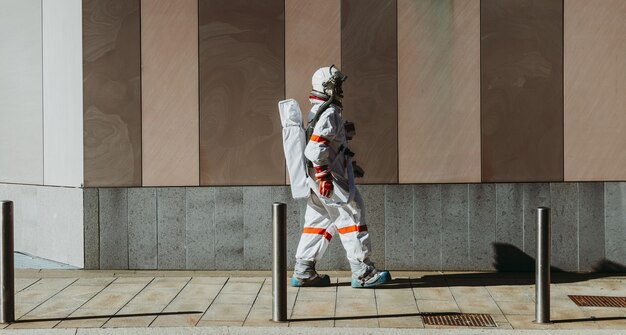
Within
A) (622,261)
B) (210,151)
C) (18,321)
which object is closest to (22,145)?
(210,151)

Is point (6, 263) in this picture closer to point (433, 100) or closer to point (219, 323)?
point (219, 323)

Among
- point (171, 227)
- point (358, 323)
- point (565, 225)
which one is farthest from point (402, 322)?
point (171, 227)

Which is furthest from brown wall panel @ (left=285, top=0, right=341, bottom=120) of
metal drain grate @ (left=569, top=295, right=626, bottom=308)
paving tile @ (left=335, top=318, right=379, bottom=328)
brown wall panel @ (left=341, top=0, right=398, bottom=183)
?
metal drain grate @ (left=569, top=295, right=626, bottom=308)

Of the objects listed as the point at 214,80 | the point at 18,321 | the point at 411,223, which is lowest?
the point at 18,321

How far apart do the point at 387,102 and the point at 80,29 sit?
336 centimetres

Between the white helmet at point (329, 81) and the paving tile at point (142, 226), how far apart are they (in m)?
2.37

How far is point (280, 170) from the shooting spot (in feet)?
32.8

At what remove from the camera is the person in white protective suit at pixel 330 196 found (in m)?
8.60

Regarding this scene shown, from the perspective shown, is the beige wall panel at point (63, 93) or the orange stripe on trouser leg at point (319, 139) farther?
the beige wall panel at point (63, 93)

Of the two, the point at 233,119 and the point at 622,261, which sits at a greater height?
the point at 233,119

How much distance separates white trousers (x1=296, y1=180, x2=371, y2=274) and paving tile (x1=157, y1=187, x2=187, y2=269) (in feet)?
5.19

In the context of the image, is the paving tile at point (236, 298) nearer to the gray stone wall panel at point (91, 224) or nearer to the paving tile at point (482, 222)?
the gray stone wall panel at point (91, 224)

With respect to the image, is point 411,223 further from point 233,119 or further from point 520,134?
point 233,119

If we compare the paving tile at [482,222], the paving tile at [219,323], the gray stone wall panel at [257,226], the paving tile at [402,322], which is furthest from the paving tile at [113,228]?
the paving tile at [482,222]
